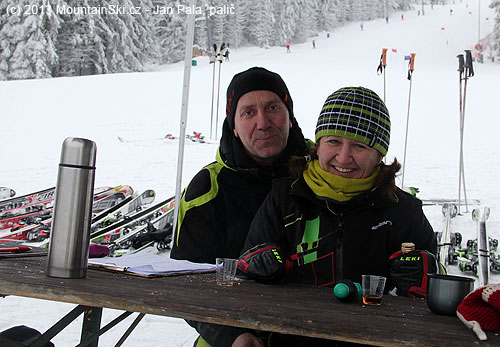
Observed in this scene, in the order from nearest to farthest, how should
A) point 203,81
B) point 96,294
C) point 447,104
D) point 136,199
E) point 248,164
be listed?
point 96,294 → point 248,164 → point 136,199 → point 447,104 → point 203,81

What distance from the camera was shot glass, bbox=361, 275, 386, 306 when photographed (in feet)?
3.57

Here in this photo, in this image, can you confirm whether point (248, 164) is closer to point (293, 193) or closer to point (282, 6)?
Result: point (293, 193)

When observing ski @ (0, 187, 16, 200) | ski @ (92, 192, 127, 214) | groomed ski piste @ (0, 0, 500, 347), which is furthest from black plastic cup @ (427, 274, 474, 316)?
ski @ (0, 187, 16, 200)

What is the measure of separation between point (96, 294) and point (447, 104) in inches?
598

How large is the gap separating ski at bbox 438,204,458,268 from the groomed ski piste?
0.42 feet

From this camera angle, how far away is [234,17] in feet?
116

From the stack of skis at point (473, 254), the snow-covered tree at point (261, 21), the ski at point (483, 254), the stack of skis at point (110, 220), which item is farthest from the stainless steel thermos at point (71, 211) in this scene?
the snow-covered tree at point (261, 21)

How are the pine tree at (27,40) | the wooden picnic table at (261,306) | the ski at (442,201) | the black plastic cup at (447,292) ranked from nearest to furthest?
the wooden picnic table at (261,306)
the black plastic cup at (447,292)
the ski at (442,201)
the pine tree at (27,40)

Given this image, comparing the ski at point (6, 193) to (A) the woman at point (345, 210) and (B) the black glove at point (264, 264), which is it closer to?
(A) the woman at point (345, 210)

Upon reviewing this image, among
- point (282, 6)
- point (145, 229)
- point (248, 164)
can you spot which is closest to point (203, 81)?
point (145, 229)

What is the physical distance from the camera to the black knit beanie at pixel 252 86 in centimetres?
201

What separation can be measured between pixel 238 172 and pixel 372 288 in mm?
981

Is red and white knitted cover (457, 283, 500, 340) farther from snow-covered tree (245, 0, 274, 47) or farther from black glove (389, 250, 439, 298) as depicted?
snow-covered tree (245, 0, 274, 47)

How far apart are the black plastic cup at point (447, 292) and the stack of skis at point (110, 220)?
12.7ft
